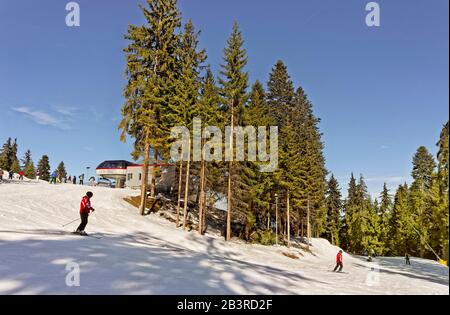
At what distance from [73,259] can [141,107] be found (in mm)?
21052

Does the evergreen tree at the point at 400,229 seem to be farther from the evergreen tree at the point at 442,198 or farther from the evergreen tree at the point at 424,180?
the evergreen tree at the point at 442,198

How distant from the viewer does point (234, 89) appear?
29.1 meters

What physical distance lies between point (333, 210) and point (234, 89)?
52728 millimetres

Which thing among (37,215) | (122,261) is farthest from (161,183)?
(122,261)

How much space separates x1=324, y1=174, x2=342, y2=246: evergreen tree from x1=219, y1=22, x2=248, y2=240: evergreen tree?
47.6 meters

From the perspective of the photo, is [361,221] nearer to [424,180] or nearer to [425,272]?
[425,272]

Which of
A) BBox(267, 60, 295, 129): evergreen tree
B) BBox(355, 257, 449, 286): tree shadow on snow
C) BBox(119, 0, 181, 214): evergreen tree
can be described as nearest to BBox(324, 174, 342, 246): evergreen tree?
BBox(267, 60, 295, 129): evergreen tree

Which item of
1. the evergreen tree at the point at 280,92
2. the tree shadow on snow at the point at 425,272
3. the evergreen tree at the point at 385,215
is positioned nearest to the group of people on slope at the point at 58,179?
the evergreen tree at the point at 280,92

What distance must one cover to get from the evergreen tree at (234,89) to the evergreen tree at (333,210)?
1875 inches

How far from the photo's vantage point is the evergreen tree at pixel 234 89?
28375 mm

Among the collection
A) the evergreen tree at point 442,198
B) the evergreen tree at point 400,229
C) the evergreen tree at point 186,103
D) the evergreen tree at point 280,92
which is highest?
the evergreen tree at point 280,92

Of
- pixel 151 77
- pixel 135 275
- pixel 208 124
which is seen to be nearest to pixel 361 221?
pixel 208 124

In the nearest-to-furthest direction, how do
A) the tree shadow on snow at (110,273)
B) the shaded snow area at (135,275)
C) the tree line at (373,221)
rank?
the shaded snow area at (135,275)
the tree shadow on snow at (110,273)
the tree line at (373,221)

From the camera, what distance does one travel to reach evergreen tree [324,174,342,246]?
2771 inches
